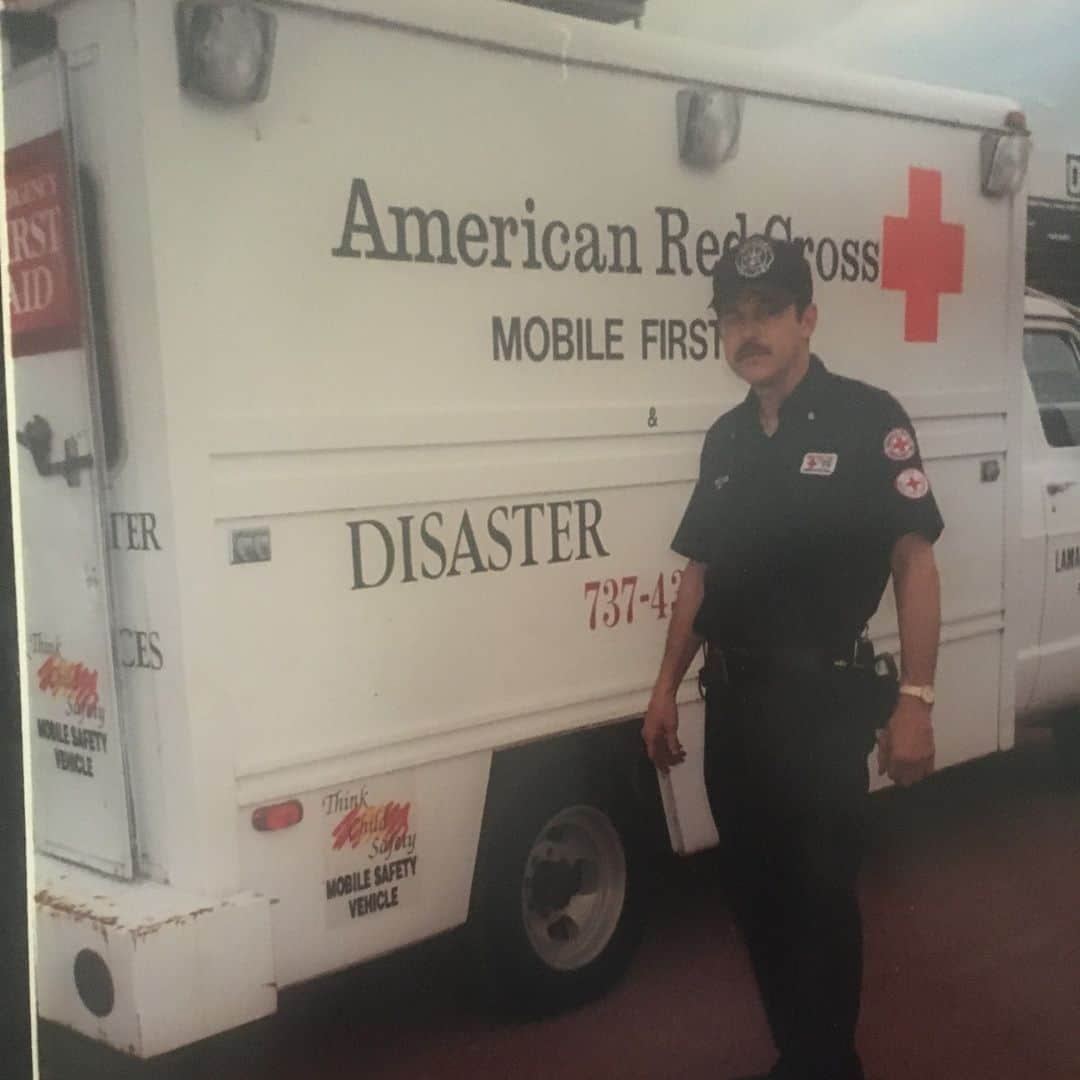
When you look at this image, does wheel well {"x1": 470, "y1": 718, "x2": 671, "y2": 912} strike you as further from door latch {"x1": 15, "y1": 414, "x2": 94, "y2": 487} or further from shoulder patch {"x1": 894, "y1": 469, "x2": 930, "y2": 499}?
door latch {"x1": 15, "y1": 414, "x2": 94, "y2": 487}

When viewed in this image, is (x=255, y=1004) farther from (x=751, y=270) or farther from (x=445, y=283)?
(x=751, y=270)

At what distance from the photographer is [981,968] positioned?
3.88m

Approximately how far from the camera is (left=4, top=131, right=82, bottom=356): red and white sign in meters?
2.83

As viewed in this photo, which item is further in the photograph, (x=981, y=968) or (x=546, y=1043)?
(x=981, y=968)

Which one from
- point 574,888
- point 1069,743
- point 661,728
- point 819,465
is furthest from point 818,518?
point 1069,743

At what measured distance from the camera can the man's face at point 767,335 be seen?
10.5 feet

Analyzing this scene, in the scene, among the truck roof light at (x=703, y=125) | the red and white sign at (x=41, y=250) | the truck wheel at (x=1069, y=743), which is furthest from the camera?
the truck wheel at (x=1069, y=743)

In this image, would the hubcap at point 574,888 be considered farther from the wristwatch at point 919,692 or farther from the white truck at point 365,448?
the wristwatch at point 919,692

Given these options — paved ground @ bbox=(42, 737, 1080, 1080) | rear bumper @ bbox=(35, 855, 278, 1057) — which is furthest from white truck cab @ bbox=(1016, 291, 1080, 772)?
rear bumper @ bbox=(35, 855, 278, 1057)

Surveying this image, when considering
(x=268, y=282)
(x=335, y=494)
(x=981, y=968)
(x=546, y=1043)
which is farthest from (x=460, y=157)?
(x=981, y=968)

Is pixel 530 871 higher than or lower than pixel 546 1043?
higher

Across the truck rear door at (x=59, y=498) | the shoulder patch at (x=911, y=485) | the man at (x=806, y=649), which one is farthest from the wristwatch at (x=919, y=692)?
the truck rear door at (x=59, y=498)

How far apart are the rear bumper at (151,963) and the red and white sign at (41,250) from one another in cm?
113

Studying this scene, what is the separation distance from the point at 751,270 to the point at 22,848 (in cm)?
190
